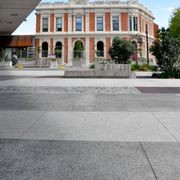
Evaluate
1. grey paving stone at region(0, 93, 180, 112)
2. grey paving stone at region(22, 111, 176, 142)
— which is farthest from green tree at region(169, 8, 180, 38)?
grey paving stone at region(22, 111, 176, 142)

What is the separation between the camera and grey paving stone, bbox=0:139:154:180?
3.36m

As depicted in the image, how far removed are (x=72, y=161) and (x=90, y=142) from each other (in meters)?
0.98

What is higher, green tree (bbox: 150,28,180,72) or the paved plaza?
green tree (bbox: 150,28,180,72)

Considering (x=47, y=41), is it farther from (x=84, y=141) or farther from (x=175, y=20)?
(x=84, y=141)

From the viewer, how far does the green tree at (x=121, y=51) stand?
23094mm

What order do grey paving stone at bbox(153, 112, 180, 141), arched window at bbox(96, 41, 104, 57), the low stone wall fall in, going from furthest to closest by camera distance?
arched window at bbox(96, 41, 104, 57), the low stone wall, grey paving stone at bbox(153, 112, 180, 141)

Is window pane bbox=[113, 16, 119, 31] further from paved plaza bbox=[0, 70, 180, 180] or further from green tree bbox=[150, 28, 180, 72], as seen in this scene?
paved plaza bbox=[0, 70, 180, 180]

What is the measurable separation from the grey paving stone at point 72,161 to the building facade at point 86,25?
2234 inches

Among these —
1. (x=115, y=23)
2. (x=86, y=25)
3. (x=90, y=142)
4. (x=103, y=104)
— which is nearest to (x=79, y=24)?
(x=86, y=25)

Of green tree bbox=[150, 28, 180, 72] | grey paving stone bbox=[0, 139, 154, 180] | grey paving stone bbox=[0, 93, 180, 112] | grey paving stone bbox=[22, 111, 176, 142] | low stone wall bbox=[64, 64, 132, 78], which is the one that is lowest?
grey paving stone bbox=[0, 139, 154, 180]

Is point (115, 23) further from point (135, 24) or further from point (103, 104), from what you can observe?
point (103, 104)

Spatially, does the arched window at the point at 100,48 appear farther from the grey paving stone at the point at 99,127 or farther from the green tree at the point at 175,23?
the grey paving stone at the point at 99,127

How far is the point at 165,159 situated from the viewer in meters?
3.91

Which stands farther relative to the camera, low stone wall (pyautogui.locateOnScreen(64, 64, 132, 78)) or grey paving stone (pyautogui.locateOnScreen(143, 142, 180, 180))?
low stone wall (pyautogui.locateOnScreen(64, 64, 132, 78))
